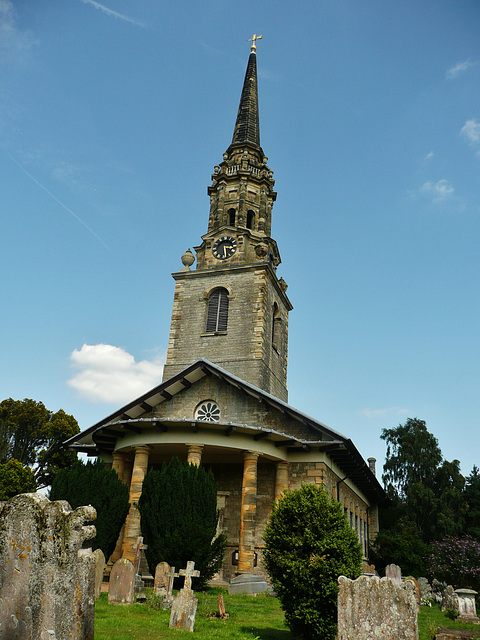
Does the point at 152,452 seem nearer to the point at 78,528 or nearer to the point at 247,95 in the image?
the point at 78,528

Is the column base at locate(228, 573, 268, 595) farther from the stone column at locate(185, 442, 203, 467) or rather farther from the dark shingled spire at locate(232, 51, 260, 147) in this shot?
the dark shingled spire at locate(232, 51, 260, 147)

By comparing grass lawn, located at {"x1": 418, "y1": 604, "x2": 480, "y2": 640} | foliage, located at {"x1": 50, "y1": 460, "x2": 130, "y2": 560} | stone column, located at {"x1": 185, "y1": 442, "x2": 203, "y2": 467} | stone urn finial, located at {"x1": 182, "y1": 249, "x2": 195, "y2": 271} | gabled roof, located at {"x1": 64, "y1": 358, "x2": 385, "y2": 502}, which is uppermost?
stone urn finial, located at {"x1": 182, "y1": 249, "x2": 195, "y2": 271}

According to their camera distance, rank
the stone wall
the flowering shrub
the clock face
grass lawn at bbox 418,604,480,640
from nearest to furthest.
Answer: grass lawn at bbox 418,604,480,640, the flowering shrub, the stone wall, the clock face

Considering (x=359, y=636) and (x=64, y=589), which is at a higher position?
(x=64, y=589)

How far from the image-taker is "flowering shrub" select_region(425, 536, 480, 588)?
21.0m

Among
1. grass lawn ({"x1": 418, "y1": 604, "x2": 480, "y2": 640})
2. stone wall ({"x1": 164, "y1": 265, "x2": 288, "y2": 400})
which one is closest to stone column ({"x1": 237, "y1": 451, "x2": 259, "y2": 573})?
grass lawn ({"x1": 418, "y1": 604, "x2": 480, "y2": 640})

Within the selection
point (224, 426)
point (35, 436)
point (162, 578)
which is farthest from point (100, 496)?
point (35, 436)

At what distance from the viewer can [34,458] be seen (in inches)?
1414

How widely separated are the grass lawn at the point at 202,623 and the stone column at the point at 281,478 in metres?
5.54

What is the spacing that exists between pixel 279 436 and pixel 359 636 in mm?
10957

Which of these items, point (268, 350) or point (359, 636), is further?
point (268, 350)

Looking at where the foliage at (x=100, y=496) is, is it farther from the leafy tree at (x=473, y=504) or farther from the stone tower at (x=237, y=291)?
the leafy tree at (x=473, y=504)

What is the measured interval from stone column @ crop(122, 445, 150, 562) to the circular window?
126 inches

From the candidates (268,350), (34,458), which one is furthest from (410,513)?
(34,458)
